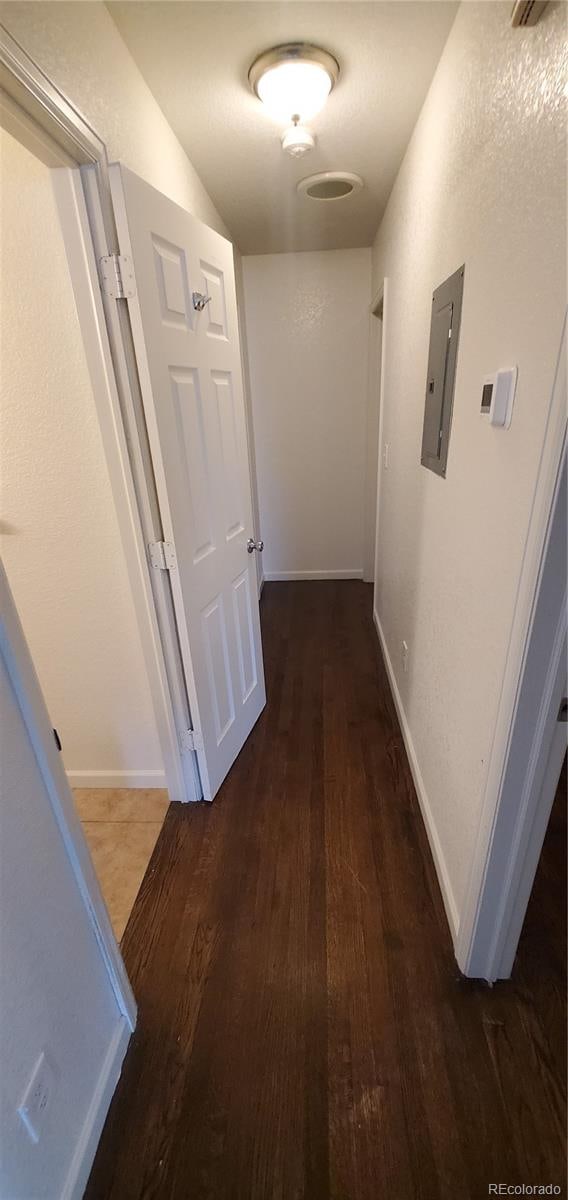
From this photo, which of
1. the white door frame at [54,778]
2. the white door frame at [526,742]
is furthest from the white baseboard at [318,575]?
the white door frame at [54,778]

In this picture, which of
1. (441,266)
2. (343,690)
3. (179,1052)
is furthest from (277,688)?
(441,266)

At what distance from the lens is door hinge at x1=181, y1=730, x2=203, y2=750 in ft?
5.68

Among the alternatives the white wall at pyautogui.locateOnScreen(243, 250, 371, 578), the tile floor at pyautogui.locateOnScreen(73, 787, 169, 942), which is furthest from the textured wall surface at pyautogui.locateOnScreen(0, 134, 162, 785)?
the white wall at pyautogui.locateOnScreen(243, 250, 371, 578)

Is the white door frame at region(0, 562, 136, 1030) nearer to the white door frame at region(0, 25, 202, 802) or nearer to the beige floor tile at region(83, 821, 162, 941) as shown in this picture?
the beige floor tile at region(83, 821, 162, 941)

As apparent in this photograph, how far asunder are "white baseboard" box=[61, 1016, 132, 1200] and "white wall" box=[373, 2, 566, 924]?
35.5 inches

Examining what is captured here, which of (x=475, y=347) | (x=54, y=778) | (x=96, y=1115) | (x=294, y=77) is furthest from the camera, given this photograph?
(x=294, y=77)

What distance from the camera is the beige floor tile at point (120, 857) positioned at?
1.49m

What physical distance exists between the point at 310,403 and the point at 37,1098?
362cm

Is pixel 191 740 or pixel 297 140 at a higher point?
pixel 297 140

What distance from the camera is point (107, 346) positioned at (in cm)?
125

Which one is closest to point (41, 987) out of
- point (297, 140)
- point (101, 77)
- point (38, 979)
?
point (38, 979)

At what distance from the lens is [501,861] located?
1.06m

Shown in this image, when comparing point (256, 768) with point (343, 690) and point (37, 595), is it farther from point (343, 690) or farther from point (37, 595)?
point (37, 595)

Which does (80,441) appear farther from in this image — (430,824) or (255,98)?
(430,824)
